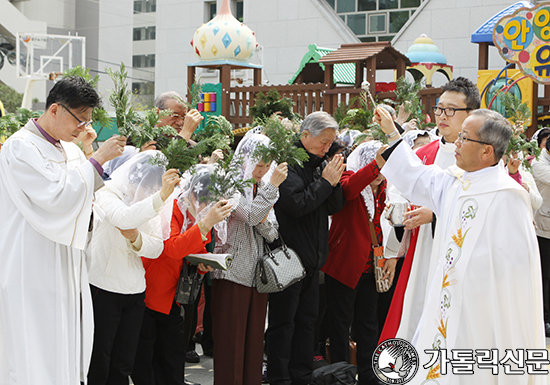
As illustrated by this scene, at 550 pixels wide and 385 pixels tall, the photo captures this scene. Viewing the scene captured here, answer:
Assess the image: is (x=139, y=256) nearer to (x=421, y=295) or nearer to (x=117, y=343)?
(x=117, y=343)

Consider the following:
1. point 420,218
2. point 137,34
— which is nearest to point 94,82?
point 420,218

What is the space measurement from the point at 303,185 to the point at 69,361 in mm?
2234

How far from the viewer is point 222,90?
39.9ft

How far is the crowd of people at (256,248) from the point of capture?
3.31m

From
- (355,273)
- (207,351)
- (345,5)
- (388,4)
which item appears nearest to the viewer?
(355,273)

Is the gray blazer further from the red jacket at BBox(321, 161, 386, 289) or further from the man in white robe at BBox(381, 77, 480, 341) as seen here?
the man in white robe at BBox(381, 77, 480, 341)

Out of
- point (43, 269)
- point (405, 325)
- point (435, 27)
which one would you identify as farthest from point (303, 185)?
point (435, 27)

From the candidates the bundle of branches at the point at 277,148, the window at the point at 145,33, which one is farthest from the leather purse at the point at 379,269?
the window at the point at 145,33

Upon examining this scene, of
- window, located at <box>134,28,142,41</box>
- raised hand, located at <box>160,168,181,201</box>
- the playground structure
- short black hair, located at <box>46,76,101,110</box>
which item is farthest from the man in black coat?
window, located at <box>134,28,142,41</box>

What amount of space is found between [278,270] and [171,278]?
2.60ft

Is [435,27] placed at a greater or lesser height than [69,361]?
greater

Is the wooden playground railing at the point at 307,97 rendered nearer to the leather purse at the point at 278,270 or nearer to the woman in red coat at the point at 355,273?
the woman in red coat at the point at 355,273

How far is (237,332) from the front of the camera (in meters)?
4.34

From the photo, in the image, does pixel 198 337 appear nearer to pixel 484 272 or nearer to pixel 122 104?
pixel 122 104
